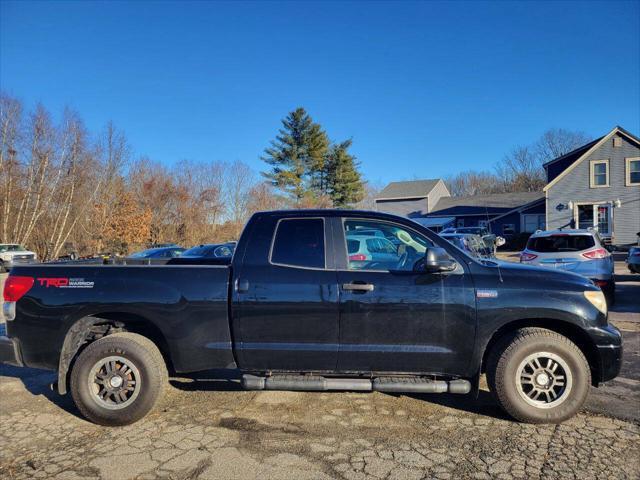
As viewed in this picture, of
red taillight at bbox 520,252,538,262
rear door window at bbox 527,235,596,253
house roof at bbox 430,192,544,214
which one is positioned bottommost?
red taillight at bbox 520,252,538,262

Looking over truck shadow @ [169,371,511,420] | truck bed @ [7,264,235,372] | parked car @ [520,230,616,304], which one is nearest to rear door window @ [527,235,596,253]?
parked car @ [520,230,616,304]

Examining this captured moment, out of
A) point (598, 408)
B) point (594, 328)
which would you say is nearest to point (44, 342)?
point (594, 328)

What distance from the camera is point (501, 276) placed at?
3826mm

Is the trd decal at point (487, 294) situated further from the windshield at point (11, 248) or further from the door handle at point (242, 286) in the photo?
the windshield at point (11, 248)

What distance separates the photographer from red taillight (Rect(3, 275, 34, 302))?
4.07 meters

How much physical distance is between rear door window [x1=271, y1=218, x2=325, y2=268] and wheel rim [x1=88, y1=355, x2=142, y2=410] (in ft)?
5.46

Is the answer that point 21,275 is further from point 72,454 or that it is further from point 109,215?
point 109,215

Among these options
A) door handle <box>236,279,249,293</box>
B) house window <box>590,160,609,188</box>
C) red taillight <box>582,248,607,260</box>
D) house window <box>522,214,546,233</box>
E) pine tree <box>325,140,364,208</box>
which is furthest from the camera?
pine tree <box>325,140,364,208</box>

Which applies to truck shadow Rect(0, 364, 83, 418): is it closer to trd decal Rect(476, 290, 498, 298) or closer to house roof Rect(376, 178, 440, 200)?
trd decal Rect(476, 290, 498, 298)

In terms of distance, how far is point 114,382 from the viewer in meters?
4.00

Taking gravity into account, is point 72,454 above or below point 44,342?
below

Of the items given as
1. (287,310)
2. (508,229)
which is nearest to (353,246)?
(287,310)

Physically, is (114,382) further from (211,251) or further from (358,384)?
(211,251)

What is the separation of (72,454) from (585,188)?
3102 cm
